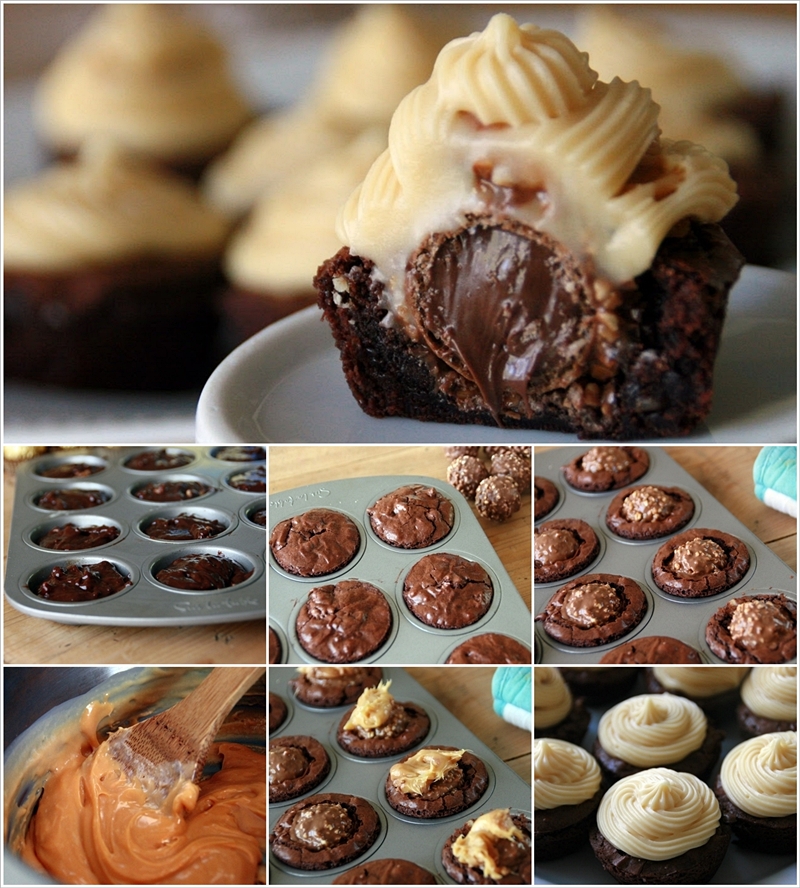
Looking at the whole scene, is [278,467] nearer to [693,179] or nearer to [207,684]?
[207,684]

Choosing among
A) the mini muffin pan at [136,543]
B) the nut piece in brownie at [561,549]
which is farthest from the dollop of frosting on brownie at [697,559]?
the mini muffin pan at [136,543]

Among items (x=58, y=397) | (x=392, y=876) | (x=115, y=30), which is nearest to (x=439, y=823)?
(x=392, y=876)

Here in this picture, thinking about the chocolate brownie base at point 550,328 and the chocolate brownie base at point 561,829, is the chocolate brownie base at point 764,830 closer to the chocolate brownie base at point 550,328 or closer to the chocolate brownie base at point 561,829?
the chocolate brownie base at point 561,829

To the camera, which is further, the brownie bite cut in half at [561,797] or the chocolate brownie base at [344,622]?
the brownie bite cut in half at [561,797]

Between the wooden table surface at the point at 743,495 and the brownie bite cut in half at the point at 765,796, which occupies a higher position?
the wooden table surface at the point at 743,495

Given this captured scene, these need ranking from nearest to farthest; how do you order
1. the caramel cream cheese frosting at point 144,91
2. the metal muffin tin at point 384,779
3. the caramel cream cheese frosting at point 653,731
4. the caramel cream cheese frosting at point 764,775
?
the metal muffin tin at point 384,779 → the caramel cream cheese frosting at point 764,775 → the caramel cream cheese frosting at point 653,731 → the caramel cream cheese frosting at point 144,91

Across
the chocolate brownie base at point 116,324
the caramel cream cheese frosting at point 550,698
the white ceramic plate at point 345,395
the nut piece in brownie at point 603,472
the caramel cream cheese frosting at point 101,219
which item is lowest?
the caramel cream cheese frosting at point 550,698

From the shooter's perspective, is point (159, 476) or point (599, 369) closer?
point (599, 369)

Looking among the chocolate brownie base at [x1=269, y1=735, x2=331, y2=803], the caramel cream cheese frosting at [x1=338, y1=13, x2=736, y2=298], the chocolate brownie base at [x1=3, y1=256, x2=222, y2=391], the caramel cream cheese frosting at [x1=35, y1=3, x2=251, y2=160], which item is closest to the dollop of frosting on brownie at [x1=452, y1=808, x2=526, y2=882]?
the chocolate brownie base at [x1=269, y1=735, x2=331, y2=803]

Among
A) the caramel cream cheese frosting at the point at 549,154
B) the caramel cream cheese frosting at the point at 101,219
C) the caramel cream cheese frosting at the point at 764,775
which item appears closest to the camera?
the caramel cream cheese frosting at the point at 549,154
